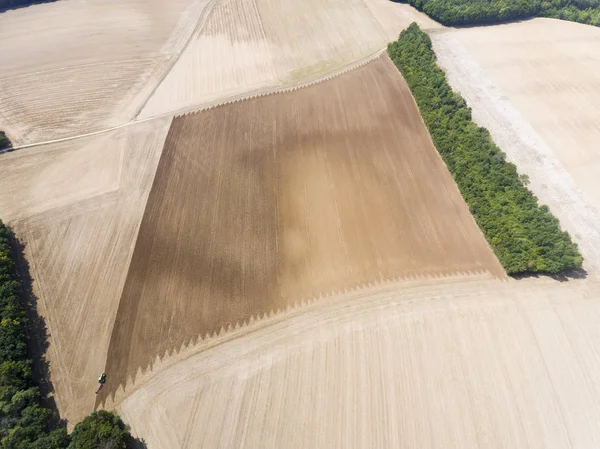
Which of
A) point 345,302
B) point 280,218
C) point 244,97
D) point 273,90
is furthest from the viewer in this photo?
point 273,90

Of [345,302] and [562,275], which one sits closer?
[345,302]

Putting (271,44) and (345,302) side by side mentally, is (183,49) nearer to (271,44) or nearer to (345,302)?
(271,44)

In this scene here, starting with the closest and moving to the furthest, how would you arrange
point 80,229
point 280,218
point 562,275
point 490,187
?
point 562,275 < point 80,229 < point 280,218 < point 490,187

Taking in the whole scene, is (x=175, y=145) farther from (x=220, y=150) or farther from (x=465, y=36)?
(x=465, y=36)

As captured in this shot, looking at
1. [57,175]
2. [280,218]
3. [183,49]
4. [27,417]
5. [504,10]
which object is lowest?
[27,417]

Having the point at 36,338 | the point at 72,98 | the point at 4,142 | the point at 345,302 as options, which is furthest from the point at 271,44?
the point at 36,338

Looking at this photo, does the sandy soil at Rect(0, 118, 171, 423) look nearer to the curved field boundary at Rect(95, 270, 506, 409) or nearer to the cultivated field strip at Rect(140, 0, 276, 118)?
the curved field boundary at Rect(95, 270, 506, 409)

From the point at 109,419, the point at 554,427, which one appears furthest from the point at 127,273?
the point at 554,427
